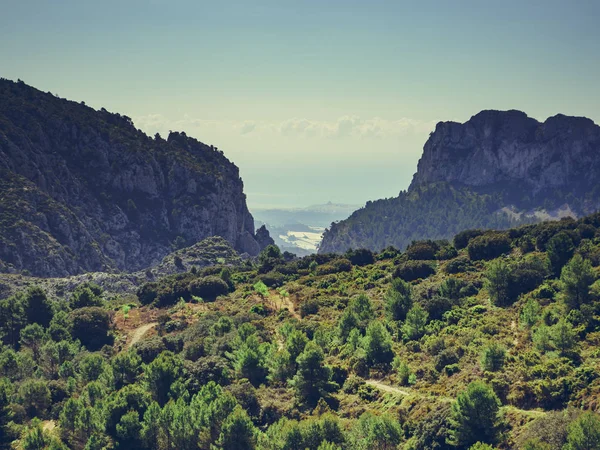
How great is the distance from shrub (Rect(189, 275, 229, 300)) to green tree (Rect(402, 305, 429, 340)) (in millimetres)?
46425

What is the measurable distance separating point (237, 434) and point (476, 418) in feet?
77.5

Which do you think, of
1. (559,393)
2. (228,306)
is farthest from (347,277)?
(559,393)

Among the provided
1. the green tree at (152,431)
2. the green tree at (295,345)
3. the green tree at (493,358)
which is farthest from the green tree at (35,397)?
the green tree at (493,358)

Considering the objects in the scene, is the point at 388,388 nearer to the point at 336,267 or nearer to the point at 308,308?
the point at 308,308

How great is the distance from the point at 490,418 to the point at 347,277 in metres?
65.4

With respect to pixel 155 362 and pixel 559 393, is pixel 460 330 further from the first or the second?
pixel 155 362

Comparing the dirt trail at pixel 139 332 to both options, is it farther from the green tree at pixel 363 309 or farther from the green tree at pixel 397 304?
the green tree at pixel 397 304

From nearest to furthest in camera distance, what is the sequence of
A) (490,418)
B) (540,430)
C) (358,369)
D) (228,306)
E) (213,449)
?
(540,430)
(490,418)
(213,449)
(358,369)
(228,306)

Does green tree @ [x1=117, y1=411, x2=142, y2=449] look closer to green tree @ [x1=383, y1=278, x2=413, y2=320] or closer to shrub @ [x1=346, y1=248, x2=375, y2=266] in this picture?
green tree @ [x1=383, y1=278, x2=413, y2=320]

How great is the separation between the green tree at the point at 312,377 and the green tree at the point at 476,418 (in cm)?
1932

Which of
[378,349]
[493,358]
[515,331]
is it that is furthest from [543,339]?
[378,349]

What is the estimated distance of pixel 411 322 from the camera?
3447 inches

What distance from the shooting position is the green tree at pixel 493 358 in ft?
227

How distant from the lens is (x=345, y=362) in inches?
3263
